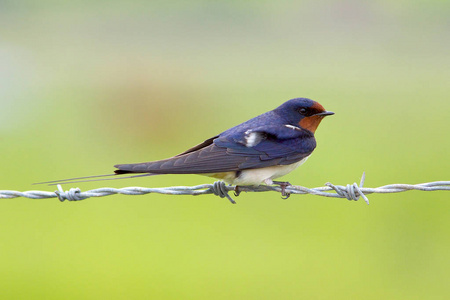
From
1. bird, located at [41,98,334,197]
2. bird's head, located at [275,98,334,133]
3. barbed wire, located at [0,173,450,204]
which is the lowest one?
barbed wire, located at [0,173,450,204]

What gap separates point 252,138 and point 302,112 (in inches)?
16.8

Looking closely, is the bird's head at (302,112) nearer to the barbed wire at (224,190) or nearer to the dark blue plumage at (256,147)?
the dark blue plumage at (256,147)

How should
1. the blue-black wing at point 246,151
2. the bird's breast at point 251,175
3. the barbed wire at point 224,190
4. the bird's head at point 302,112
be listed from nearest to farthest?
1. the barbed wire at point 224,190
2. the blue-black wing at point 246,151
3. the bird's breast at point 251,175
4. the bird's head at point 302,112

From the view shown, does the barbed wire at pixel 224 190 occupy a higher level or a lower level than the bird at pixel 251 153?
lower

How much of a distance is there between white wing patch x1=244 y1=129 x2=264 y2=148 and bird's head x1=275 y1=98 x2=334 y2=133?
0.30 meters

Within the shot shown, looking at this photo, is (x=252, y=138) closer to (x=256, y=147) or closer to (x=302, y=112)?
(x=256, y=147)

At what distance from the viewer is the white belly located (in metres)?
3.35

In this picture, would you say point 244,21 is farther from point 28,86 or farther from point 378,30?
point 28,86

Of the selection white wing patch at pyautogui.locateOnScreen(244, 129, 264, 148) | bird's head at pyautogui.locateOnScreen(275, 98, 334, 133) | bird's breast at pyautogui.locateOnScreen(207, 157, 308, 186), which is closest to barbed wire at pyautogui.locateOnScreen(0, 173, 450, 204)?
bird's breast at pyautogui.locateOnScreen(207, 157, 308, 186)

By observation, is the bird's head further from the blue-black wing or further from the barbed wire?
the barbed wire

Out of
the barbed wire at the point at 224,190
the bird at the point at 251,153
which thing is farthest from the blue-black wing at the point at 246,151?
the barbed wire at the point at 224,190

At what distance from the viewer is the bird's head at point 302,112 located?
3680mm

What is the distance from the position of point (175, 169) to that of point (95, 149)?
29.7 feet

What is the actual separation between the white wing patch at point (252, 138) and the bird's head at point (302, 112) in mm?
304
